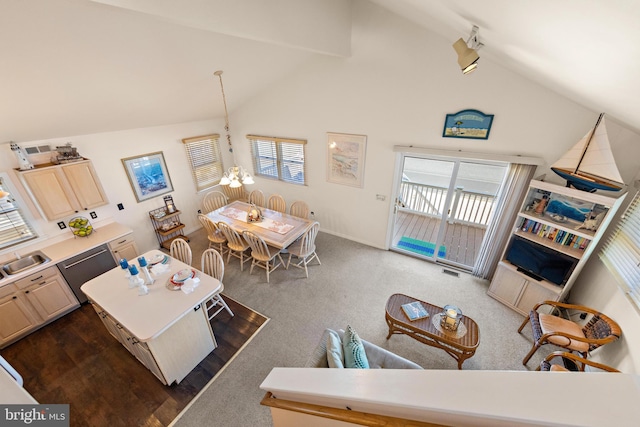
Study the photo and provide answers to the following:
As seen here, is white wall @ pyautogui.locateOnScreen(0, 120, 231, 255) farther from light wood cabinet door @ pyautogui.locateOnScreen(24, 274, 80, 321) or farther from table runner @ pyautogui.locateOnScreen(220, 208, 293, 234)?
table runner @ pyautogui.locateOnScreen(220, 208, 293, 234)

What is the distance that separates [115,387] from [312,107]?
476 cm

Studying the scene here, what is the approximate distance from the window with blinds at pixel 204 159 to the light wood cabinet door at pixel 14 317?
10.5 feet

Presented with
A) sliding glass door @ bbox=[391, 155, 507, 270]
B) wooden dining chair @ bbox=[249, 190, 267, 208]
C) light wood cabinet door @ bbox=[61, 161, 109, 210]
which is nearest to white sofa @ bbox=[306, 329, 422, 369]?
sliding glass door @ bbox=[391, 155, 507, 270]

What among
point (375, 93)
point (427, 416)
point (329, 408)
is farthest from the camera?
point (375, 93)

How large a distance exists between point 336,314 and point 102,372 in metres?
2.88

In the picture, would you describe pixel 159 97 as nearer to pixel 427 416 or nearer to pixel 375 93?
pixel 375 93

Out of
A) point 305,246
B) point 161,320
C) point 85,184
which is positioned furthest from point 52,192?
point 305,246

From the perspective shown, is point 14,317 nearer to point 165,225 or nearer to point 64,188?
point 64,188

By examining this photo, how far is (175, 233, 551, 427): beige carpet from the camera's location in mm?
2688

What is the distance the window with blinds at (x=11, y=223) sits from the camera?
337cm

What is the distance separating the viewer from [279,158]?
5500mm

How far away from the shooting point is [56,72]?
2.35 metres

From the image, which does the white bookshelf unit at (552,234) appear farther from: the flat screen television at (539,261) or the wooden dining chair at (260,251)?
the wooden dining chair at (260,251)

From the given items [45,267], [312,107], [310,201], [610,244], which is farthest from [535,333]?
[45,267]
